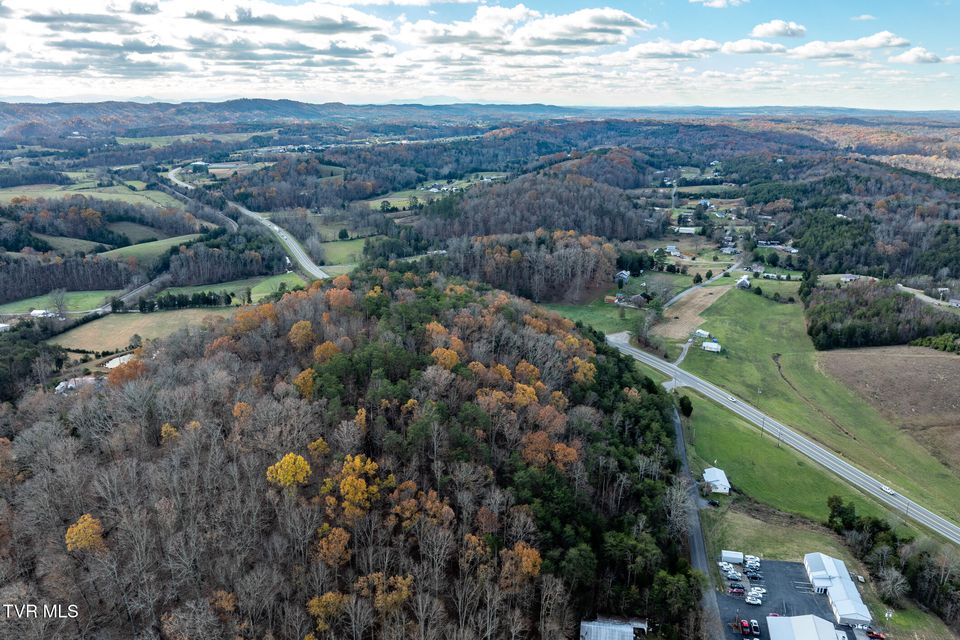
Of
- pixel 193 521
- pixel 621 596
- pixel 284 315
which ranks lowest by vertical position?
pixel 621 596

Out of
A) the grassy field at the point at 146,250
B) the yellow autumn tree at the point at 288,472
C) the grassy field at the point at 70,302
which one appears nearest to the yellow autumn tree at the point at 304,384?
the yellow autumn tree at the point at 288,472

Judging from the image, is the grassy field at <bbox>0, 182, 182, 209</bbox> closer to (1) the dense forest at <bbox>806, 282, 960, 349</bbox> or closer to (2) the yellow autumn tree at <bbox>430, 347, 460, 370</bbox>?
(2) the yellow autumn tree at <bbox>430, 347, 460, 370</bbox>

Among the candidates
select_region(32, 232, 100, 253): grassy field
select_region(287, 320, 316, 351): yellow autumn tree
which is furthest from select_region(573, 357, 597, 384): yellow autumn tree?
select_region(32, 232, 100, 253): grassy field

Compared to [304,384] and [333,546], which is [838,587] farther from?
[304,384]

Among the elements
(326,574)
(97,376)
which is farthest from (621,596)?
(97,376)

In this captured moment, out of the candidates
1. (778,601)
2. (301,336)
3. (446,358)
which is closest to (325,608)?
(446,358)

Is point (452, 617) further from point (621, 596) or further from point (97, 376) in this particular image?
point (97, 376)

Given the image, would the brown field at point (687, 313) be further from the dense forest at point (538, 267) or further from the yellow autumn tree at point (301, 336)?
the yellow autumn tree at point (301, 336)
